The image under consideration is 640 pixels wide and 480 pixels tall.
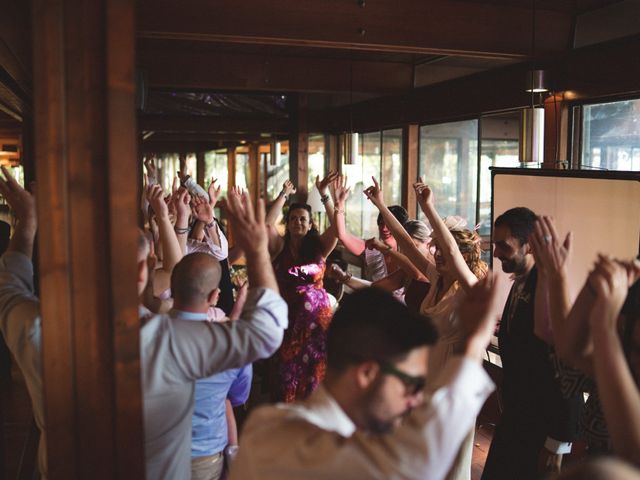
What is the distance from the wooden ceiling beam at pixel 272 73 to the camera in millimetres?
7297

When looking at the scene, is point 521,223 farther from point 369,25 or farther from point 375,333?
point 369,25

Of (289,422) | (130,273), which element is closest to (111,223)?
(130,273)

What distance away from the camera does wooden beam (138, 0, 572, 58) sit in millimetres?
4297

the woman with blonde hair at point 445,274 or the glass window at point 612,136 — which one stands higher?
the glass window at point 612,136

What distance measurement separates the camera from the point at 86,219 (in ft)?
4.90

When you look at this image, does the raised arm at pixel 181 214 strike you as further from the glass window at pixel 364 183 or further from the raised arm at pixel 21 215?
the glass window at pixel 364 183

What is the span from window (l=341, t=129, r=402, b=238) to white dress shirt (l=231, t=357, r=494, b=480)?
638 cm

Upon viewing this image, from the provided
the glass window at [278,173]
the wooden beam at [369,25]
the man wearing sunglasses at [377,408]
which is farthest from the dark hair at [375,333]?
the glass window at [278,173]

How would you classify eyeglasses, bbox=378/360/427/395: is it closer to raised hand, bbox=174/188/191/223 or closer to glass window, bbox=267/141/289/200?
raised hand, bbox=174/188/191/223

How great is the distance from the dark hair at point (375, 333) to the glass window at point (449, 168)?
6035 millimetres

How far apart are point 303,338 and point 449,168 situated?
4060 mm

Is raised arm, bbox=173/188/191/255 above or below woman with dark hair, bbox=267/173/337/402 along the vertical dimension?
above

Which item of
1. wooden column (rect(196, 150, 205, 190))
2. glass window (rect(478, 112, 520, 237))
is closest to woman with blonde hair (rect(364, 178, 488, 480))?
glass window (rect(478, 112, 520, 237))

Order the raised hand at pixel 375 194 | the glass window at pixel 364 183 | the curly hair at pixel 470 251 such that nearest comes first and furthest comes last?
the curly hair at pixel 470 251, the raised hand at pixel 375 194, the glass window at pixel 364 183
